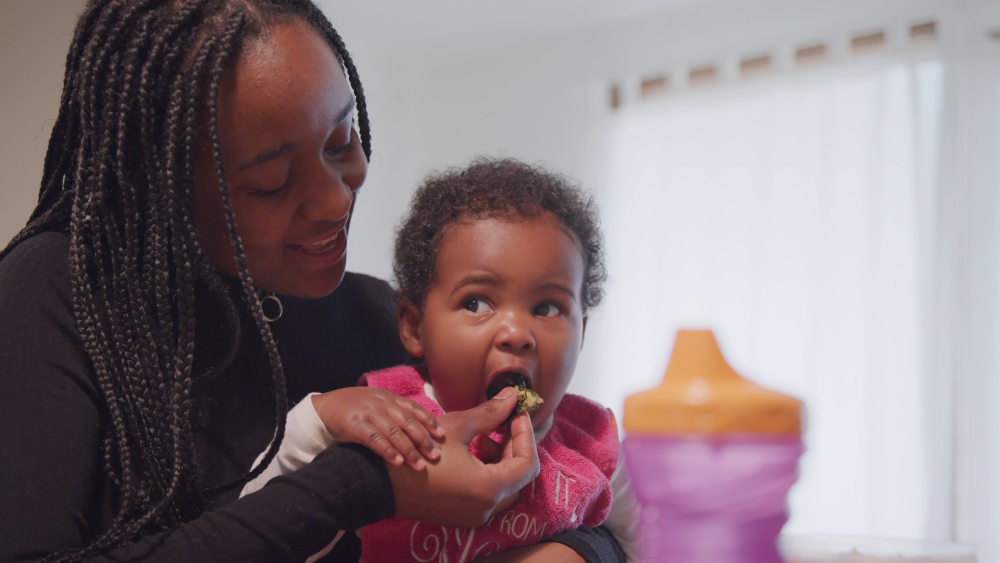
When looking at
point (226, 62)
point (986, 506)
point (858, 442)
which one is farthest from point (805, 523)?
point (226, 62)

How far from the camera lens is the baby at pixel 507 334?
1068mm

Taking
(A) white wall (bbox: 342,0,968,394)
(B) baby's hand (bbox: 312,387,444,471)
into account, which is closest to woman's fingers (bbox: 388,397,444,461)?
(B) baby's hand (bbox: 312,387,444,471)

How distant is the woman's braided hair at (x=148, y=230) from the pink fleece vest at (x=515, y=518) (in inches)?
8.7

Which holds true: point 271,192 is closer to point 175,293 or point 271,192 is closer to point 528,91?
point 175,293

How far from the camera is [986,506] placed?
3.12 metres

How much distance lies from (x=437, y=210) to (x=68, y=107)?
0.57 m

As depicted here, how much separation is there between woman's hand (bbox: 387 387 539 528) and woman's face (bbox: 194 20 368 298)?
35cm

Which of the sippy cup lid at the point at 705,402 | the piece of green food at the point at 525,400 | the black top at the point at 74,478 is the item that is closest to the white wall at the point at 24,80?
the black top at the point at 74,478

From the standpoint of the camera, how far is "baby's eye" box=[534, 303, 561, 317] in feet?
3.79

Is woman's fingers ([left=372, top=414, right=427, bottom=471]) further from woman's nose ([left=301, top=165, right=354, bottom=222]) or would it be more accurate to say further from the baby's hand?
woman's nose ([left=301, top=165, right=354, bottom=222])

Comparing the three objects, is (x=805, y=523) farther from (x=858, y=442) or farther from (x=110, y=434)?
(x=110, y=434)

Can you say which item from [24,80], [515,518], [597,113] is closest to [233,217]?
[515,518]

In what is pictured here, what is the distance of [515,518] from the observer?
1063mm

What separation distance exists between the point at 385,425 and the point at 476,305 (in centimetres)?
30
